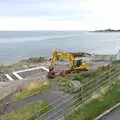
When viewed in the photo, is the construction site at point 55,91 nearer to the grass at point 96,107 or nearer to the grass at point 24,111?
the grass at point 24,111

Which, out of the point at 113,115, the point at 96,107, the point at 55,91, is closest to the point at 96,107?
the point at 96,107

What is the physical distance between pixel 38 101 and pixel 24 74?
730 inches

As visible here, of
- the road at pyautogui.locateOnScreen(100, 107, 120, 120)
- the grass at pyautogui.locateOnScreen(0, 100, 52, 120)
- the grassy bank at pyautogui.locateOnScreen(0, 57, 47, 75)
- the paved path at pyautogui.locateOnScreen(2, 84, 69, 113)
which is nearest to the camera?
the road at pyautogui.locateOnScreen(100, 107, 120, 120)

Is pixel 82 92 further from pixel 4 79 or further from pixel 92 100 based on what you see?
pixel 4 79

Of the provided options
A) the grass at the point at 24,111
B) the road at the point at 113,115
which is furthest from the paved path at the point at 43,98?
the road at the point at 113,115

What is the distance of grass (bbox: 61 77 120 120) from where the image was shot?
43.0 ft

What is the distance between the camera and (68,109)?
44.1ft

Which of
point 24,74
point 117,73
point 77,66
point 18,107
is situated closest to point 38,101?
point 18,107

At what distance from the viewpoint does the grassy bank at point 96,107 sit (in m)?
13.1

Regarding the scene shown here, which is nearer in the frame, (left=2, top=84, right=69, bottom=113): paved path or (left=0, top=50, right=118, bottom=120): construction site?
(left=0, top=50, right=118, bottom=120): construction site

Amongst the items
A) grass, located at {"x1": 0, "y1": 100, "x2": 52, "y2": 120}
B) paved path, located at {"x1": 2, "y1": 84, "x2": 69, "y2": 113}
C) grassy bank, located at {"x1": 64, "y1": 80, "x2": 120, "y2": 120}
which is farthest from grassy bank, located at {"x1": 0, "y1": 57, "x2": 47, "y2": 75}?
grassy bank, located at {"x1": 64, "y1": 80, "x2": 120, "y2": 120}

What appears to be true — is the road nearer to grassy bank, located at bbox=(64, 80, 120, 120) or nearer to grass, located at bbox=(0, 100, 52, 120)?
grassy bank, located at bbox=(64, 80, 120, 120)

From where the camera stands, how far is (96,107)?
1380 centimetres

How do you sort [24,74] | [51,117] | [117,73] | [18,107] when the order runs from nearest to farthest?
[51,117], [117,73], [18,107], [24,74]
